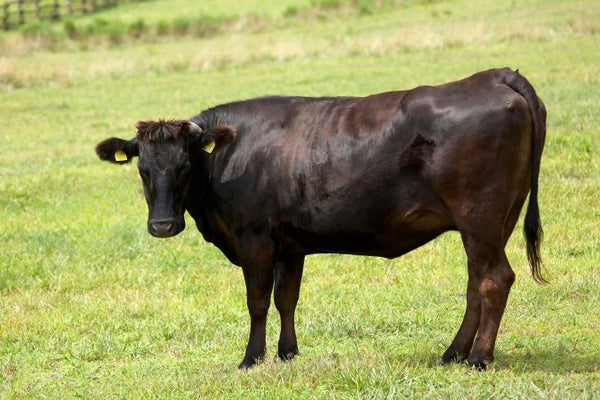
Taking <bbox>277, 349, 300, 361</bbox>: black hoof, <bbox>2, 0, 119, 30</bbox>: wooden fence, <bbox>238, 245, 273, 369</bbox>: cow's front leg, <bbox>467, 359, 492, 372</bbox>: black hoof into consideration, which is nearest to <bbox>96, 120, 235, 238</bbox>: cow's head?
<bbox>238, 245, 273, 369</bbox>: cow's front leg

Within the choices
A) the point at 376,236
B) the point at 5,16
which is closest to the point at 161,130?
the point at 376,236

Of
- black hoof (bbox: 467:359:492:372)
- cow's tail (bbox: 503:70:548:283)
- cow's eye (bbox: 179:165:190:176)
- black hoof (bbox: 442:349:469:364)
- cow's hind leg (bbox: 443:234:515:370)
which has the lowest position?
black hoof (bbox: 442:349:469:364)

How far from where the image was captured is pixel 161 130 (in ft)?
24.4

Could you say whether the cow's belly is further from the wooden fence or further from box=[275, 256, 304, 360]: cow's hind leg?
the wooden fence

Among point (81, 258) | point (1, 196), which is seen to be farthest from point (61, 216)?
point (81, 258)

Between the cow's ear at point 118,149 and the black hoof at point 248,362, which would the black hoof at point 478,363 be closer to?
the black hoof at point 248,362

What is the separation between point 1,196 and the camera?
1452 cm

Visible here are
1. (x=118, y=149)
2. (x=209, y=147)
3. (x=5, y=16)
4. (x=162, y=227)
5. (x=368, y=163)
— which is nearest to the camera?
(x=368, y=163)

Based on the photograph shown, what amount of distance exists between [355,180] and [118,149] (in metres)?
1.86

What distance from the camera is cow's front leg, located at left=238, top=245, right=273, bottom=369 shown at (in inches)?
295

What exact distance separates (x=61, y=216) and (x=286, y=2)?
125 feet

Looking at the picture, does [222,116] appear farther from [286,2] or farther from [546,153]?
[286,2]

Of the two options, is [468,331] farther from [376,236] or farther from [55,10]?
[55,10]

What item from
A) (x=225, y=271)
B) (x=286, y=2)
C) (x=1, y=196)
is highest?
(x=225, y=271)
